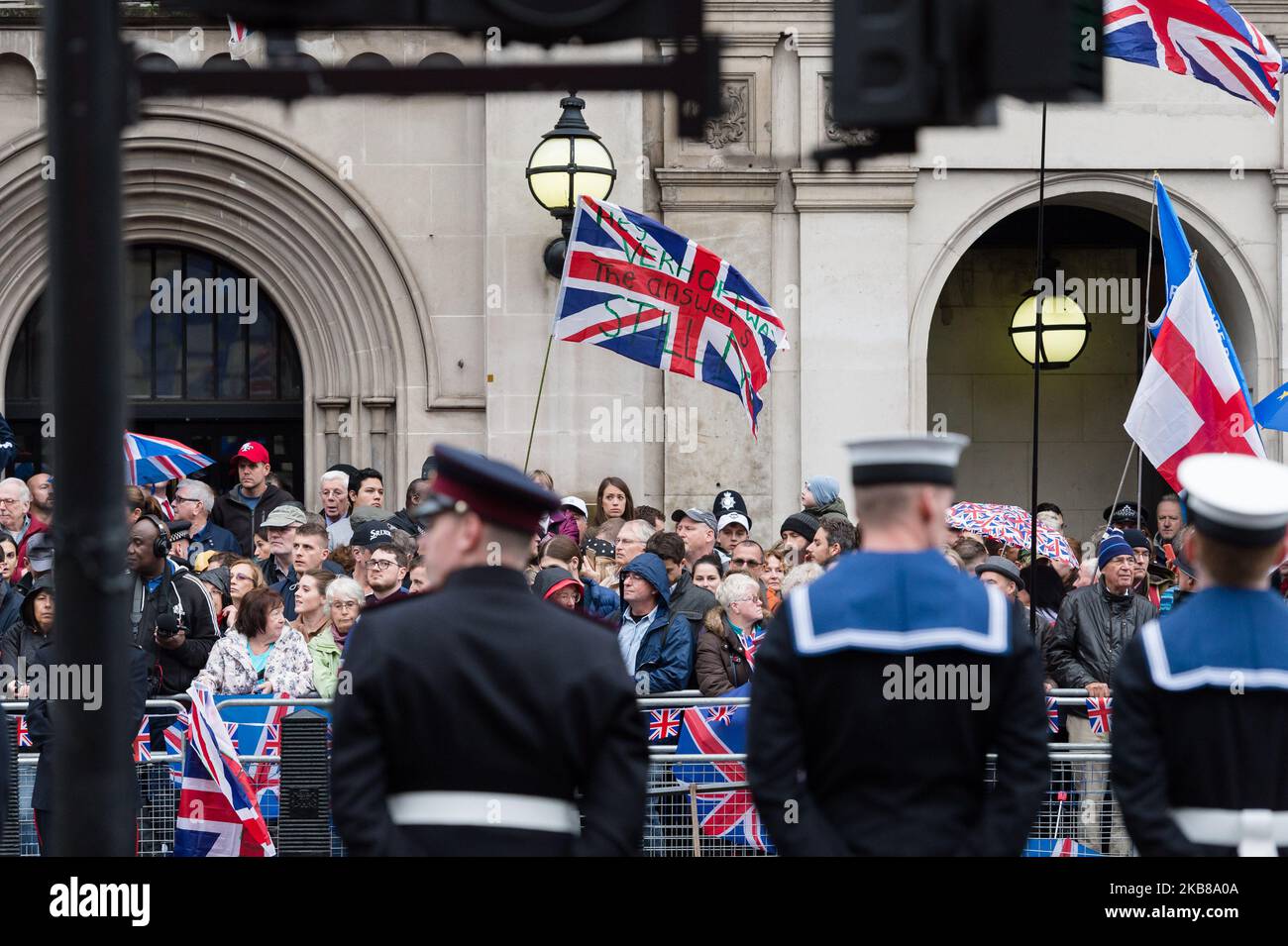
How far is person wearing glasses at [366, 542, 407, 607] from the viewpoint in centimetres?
884

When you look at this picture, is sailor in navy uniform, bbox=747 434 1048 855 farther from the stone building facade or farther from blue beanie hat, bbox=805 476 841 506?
the stone building facade

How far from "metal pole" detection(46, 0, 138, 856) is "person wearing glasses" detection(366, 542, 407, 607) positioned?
490 cm

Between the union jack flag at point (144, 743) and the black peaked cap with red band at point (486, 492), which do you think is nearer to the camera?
the black peaked cap with red band at point (486, 492)

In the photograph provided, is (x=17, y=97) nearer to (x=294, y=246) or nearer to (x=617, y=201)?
(x=294, y=246)

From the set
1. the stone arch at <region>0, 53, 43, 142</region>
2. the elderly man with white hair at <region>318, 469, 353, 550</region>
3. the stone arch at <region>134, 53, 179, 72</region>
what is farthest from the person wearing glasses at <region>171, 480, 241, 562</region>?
the stone arch at <region>134, 53, 179, 72</region>

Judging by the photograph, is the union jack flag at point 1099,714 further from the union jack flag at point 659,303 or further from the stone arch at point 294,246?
the stone arch at point 294,246

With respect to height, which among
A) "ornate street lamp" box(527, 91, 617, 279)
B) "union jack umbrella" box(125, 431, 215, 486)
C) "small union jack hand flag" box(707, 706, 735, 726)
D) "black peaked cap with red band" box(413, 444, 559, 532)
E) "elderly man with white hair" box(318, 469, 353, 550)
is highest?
"ornate street lamp" box(527, 91, 617, 279)

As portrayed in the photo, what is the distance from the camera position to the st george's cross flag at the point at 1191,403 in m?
10.6

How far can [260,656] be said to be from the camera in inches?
332

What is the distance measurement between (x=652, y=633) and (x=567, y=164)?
5879 mm

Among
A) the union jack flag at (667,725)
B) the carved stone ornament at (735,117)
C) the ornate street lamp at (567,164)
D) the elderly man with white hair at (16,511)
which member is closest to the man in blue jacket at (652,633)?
the union jack flag at (667,725)

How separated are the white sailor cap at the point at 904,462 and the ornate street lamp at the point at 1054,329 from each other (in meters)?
9.09

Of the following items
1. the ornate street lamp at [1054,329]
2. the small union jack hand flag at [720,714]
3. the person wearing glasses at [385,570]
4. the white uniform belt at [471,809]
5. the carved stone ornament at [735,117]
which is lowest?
the small union jack hand flag at [720,714]

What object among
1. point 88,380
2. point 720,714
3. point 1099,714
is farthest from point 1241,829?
point 1099,714
